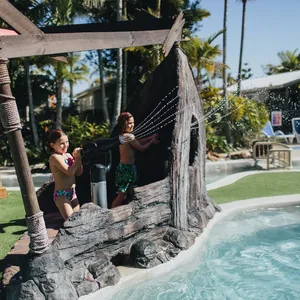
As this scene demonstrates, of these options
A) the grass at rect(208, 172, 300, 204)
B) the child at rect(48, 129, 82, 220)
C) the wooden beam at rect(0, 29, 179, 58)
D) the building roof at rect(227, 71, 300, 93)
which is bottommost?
the grass at rect(208, 172, 300, 204)

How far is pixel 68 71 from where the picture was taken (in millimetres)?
20672

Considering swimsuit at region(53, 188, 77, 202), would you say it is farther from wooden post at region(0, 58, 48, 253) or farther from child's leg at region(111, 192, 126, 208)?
wooden post at region(0, 58, 48, 253)

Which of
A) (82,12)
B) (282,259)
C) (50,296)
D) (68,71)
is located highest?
(82,12)

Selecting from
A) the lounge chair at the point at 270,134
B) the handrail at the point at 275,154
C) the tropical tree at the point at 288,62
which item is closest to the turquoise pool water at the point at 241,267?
the handrail at the point at 275,154

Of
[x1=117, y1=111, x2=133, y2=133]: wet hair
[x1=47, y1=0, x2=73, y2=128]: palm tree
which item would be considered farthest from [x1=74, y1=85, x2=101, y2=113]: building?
[x1=117, y1=111, x2=133, y2=133]: wet hair

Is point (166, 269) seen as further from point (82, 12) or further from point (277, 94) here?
point (277, 94)

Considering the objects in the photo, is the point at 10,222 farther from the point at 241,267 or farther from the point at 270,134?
the point at 270,134

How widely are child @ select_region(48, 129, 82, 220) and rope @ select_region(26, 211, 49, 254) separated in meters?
1.00

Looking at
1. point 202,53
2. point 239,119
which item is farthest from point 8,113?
point 239,119

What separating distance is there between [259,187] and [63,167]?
6189mm

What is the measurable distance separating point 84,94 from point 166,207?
3334 cm

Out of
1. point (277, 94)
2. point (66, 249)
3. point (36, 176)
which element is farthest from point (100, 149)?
point (277, 94)

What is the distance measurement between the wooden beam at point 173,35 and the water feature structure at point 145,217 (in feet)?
0.05

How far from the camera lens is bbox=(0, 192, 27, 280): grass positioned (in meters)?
5.67
